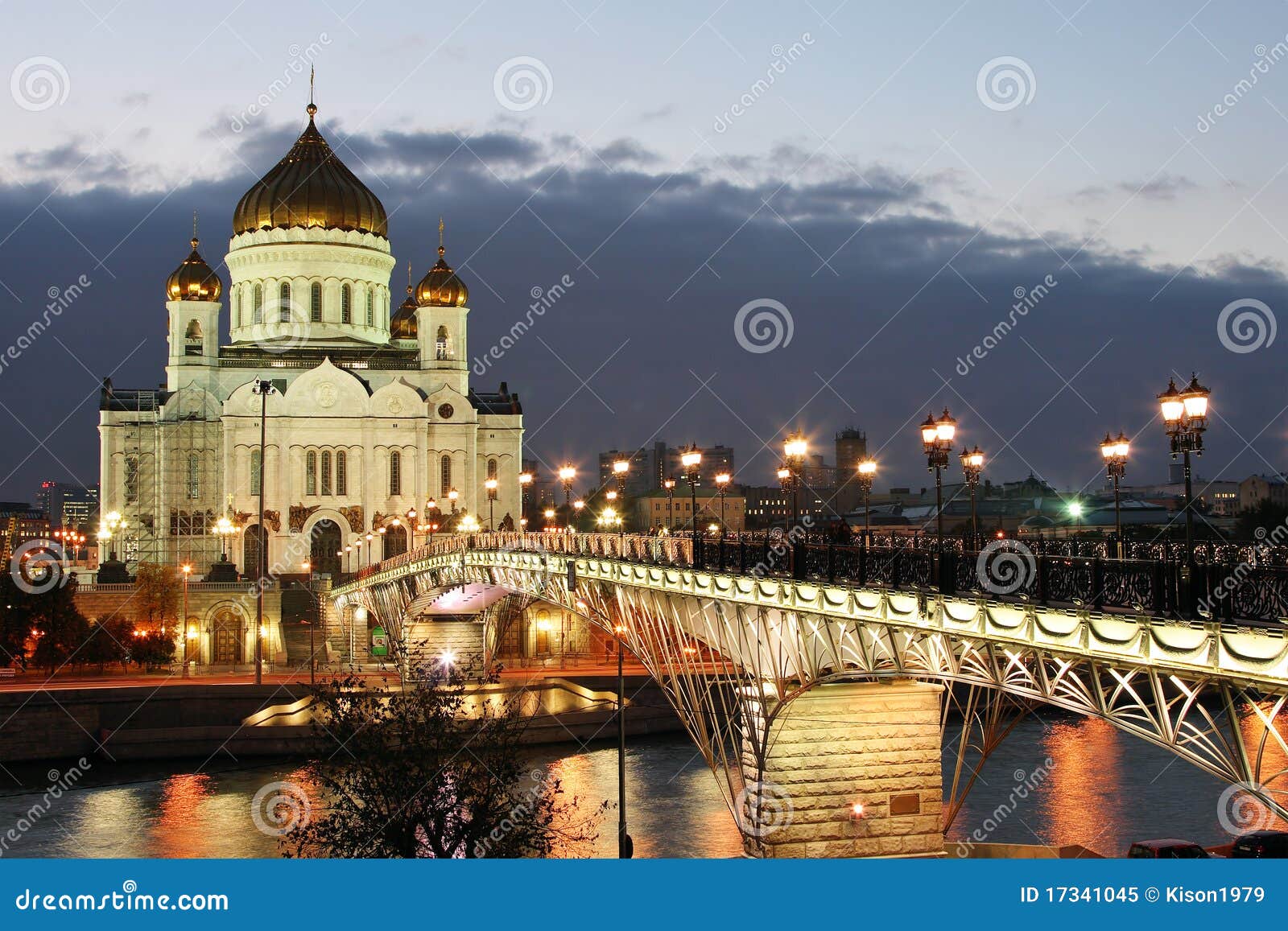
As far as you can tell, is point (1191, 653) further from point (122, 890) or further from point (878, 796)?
point (878, 796)

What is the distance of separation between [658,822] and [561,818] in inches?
87.0

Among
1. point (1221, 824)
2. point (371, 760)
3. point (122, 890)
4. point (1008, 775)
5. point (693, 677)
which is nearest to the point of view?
point (122, 890)

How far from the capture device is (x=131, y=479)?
7938 centimetres

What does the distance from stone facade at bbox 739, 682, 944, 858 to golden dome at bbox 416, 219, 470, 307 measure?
60.3 m

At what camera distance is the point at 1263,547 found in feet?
51.5

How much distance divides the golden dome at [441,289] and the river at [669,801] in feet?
133

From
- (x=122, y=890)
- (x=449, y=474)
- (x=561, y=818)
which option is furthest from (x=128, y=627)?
(x=122, y=890)

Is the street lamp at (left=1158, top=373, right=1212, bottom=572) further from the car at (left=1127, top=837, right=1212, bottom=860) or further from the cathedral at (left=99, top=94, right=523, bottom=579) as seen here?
the cathedral at (left=99, top=94, right=523, bottom=579)

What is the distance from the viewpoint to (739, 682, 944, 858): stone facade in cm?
2641

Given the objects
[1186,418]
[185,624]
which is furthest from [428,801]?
[185,624]

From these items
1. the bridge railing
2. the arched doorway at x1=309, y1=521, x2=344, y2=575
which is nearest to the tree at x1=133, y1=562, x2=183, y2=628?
the arched doorway at x1=309, y1=521, x2=344, y2=575

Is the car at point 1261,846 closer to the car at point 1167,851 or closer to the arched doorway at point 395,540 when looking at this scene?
the car at point 1167,851

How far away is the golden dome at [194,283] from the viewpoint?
8100 centimetres

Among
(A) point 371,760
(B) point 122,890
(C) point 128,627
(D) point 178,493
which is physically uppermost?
(D) point 178,493
